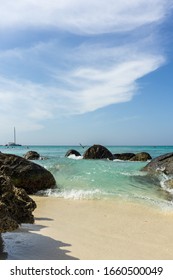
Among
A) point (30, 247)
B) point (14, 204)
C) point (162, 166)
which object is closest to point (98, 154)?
point (162, 166)

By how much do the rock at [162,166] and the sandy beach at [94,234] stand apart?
8293 mm

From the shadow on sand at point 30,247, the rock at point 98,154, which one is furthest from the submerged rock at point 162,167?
the rock at point 98,154

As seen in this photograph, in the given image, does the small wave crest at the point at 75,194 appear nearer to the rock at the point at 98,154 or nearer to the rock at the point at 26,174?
the rock at the point at 26,174

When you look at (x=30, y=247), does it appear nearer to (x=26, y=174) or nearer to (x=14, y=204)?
(x=14, y=204)

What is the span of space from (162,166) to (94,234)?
1191cm

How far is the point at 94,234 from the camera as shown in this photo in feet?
19.2

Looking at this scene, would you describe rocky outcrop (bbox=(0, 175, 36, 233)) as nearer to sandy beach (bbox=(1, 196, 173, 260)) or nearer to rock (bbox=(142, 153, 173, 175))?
sandy beach (bbox=(1, 196, 173, 260))

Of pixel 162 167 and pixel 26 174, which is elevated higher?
pixel 26 174

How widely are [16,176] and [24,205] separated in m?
5.72

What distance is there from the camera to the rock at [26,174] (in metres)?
10.9

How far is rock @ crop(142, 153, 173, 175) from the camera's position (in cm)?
1661

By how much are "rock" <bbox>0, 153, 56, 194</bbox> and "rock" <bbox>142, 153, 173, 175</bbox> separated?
22.5ft
